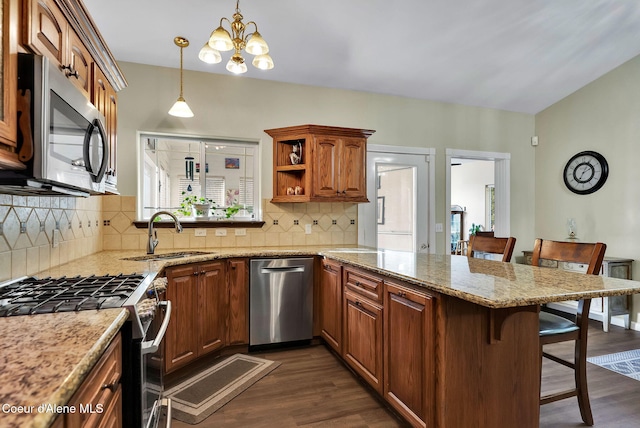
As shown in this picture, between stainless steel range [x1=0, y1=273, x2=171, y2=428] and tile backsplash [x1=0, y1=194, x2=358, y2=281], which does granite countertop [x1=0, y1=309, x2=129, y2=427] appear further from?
tile backsplash [x1=0, y1=194, x2=358, y2=281]

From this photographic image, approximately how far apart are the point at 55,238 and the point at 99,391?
5.49 feet

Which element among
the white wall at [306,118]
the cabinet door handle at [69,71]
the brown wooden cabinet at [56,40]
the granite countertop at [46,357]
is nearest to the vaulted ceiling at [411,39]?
the white wall at [306,118]

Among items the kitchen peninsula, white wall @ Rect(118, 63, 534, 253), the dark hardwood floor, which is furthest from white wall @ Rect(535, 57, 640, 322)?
the kitchen peninsula

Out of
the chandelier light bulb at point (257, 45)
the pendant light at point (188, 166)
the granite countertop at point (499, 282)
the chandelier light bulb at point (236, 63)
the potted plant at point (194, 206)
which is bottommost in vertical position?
the granite countertop at point (499, 282)

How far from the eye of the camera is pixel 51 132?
1.22 m

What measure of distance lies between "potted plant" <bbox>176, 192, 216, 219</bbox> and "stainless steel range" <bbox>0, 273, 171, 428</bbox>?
1.87m

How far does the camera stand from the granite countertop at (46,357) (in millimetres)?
595

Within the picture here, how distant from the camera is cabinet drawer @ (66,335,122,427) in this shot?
2.63 ft

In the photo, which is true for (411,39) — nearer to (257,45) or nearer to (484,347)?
(257,45)

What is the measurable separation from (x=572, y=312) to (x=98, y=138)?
525 centimetres

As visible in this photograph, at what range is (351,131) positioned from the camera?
11.7ft

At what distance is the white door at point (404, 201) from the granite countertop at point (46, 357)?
3.36m

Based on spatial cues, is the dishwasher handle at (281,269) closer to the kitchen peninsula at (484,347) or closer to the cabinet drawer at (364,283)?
the cabinet drawer at (364,283)

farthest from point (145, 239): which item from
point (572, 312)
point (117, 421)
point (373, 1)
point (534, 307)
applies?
point (572, 312)
